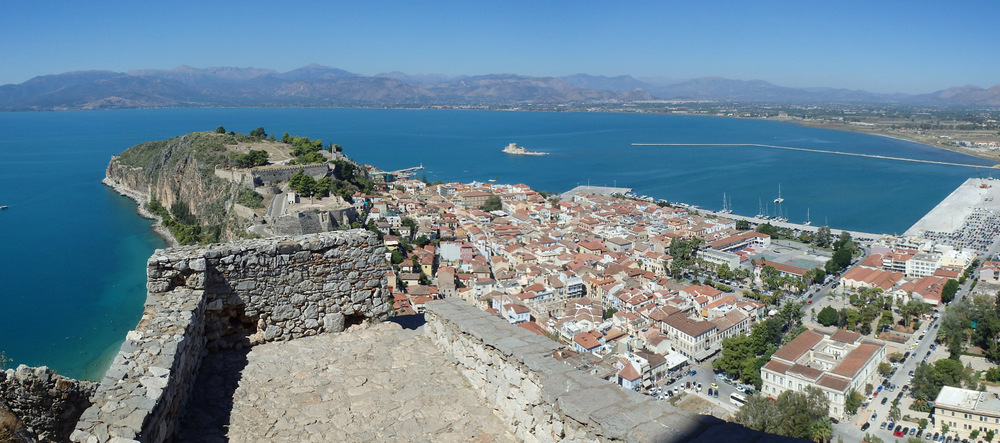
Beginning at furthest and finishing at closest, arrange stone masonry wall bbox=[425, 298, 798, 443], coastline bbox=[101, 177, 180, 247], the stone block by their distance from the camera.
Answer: coastline bbox=[101, 177, 180, 247] < the stone block < stone masonry wall bbox=[425, 298, 798, 443]

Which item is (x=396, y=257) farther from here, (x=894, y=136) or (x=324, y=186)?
(x=894, y=136)

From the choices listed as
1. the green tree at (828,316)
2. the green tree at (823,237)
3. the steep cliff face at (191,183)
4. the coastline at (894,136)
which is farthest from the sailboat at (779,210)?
the steep cliff face at (191,183)

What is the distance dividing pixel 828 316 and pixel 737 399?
29.9 ft

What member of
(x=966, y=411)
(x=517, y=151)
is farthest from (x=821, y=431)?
(x=517, y=151)

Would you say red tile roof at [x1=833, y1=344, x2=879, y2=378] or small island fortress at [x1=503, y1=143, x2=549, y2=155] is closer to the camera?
red tile roof at [x1=833, y1=344, x2=879, y2=378]

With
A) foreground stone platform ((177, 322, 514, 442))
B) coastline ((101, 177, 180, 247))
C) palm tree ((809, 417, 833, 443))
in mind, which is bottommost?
palm tree ((809, 417, 833, 443))

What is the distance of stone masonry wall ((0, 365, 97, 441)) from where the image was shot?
2.52 metres

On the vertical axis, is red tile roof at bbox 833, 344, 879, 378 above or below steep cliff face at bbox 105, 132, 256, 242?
below

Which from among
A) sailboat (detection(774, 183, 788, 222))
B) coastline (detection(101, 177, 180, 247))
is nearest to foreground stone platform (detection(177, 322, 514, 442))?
coastline (detection(101, 177, 180, 247))

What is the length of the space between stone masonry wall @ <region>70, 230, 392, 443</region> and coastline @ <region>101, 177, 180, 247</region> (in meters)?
27.6

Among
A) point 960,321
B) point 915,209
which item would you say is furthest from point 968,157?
point 960,321

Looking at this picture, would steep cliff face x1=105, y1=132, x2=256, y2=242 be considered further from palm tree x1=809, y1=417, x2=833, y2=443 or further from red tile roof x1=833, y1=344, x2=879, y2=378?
red tile roof x1=833, y1=344, x2=879, y2=378

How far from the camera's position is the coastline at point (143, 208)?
32844mm

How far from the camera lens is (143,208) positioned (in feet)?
138
